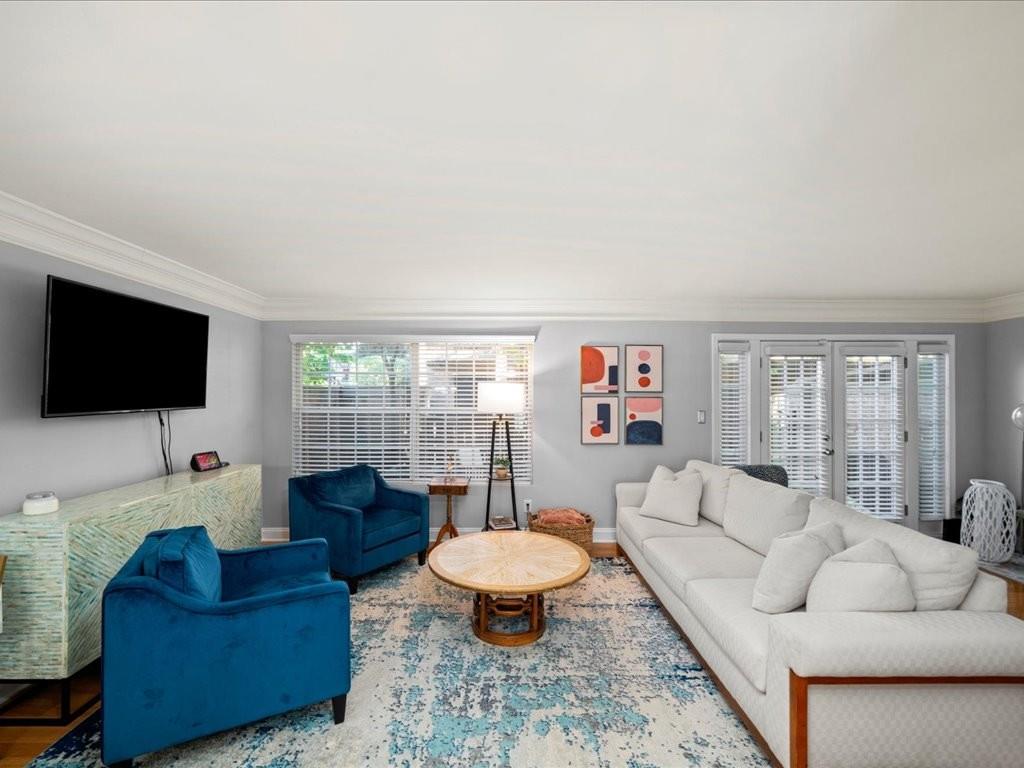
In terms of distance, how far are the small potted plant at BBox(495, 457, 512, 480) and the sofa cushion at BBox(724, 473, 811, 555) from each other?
74.8 inches

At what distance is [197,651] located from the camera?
1833 mm

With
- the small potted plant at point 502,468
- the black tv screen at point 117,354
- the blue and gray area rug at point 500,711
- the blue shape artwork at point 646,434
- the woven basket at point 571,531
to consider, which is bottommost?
the blue and gray area rug at point 500,711

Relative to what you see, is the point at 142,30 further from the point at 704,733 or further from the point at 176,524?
the point at 704,733

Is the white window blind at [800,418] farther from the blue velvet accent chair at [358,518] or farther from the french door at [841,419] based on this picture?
the blue velvet accent chair at [358,518]

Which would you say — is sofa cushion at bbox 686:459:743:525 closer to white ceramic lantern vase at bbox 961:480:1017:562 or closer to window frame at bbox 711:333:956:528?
window frame at bbox 711:333:956:528

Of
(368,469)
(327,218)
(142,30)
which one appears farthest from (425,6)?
(368,469)

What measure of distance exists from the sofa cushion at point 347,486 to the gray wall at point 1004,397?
240 inches

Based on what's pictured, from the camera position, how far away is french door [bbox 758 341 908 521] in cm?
452

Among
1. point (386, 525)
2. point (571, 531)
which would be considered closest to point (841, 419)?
point (571, 531)

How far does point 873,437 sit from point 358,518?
495 centimetres

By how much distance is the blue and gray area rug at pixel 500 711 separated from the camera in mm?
1896

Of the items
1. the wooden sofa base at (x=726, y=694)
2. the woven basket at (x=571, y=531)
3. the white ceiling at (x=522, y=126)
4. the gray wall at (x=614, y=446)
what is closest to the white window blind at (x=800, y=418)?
the gray wall at (x=614, y=446)

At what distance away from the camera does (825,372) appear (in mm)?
4543

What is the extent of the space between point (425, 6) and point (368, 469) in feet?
12.3
